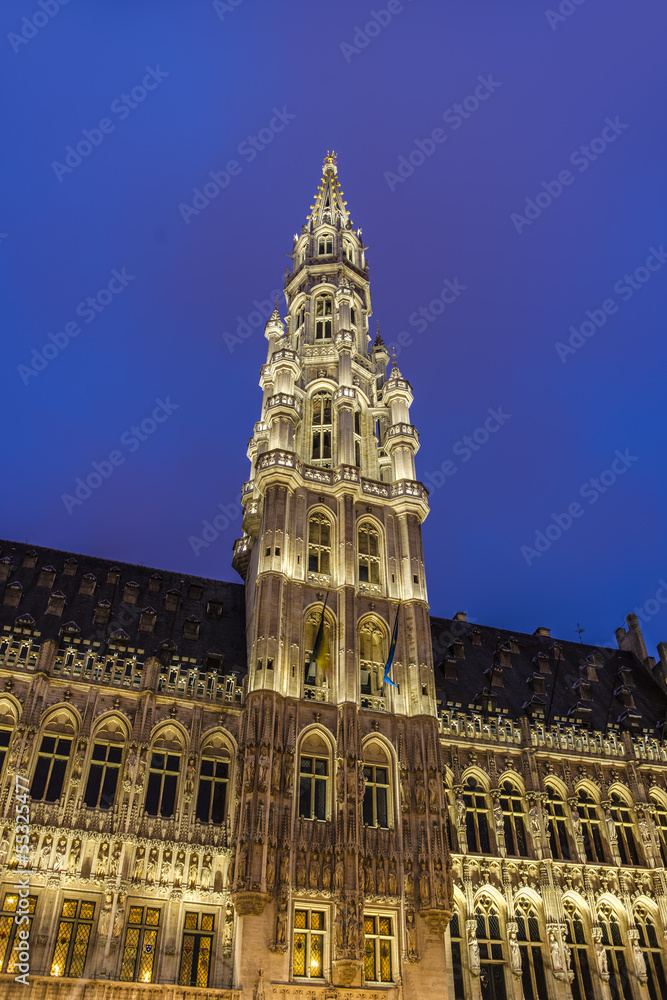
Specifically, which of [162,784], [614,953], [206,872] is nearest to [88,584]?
[162,784]

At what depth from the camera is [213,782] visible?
3872 centimetres

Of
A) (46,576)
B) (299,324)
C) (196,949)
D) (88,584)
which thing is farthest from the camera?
(299,324)

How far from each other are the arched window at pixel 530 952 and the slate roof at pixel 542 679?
10.9 meters

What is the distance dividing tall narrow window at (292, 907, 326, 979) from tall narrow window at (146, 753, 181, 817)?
7.21 metres

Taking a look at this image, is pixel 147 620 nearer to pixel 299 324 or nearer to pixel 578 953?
pixel 299 324

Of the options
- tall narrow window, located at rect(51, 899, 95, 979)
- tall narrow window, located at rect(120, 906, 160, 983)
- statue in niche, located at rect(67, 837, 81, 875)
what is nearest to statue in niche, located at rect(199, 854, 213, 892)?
tall narrow window, located at rect(120, 906, 160, 983)

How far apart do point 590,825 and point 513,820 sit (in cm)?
467

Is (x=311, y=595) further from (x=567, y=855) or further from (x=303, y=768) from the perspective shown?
(x=567, y=855)

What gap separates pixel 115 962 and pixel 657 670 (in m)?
39.2

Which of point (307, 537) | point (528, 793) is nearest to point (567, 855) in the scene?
point (528, 793)

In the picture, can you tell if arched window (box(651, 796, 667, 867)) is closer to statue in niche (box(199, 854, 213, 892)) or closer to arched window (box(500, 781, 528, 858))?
arched window (box(500, 781, 528, 858))

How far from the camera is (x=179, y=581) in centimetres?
5169

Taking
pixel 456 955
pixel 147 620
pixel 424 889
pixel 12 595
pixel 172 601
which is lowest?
pixel 456 955

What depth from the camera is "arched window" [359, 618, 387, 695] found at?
145 ft
